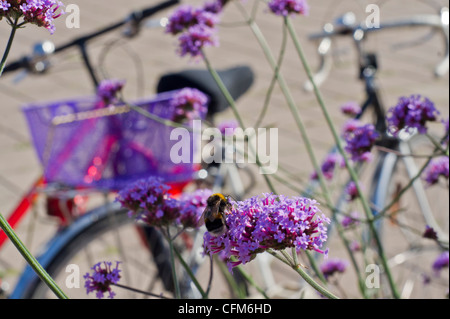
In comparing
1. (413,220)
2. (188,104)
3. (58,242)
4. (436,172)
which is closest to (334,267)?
(436,172)

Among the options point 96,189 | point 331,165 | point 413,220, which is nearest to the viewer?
point 331,165

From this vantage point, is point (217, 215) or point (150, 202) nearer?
point (217, 215)

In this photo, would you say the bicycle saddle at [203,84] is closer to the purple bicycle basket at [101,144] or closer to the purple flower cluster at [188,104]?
the purple bicycle basket at [101,144]

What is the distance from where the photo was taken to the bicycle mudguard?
6.25ft

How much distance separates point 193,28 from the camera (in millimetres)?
1487

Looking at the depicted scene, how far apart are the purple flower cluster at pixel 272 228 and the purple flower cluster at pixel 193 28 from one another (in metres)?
0.68

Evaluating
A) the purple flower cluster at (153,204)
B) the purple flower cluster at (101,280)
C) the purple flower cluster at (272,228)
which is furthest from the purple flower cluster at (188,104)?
the purple flower cluster at (272,228)

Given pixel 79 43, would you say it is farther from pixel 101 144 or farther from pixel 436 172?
pixel 436 172

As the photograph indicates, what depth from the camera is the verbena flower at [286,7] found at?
4.67 ft

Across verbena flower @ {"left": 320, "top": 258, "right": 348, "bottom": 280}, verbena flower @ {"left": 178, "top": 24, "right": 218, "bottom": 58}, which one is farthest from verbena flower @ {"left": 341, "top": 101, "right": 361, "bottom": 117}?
verbena flower @ {"left": 178, "top": 24, "right": 218, "bottom": 58}

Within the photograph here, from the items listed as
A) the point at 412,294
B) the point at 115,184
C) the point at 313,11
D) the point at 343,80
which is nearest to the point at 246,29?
the point at 313,11

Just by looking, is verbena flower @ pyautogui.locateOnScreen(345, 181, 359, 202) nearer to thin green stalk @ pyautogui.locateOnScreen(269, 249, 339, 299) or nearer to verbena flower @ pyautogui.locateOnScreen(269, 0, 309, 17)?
verbena flower @ pyautogui.locateOnScreen(269, 0, 309, 17)

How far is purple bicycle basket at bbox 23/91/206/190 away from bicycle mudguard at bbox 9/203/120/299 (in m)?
0.10

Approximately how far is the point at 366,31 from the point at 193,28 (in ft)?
2.84
